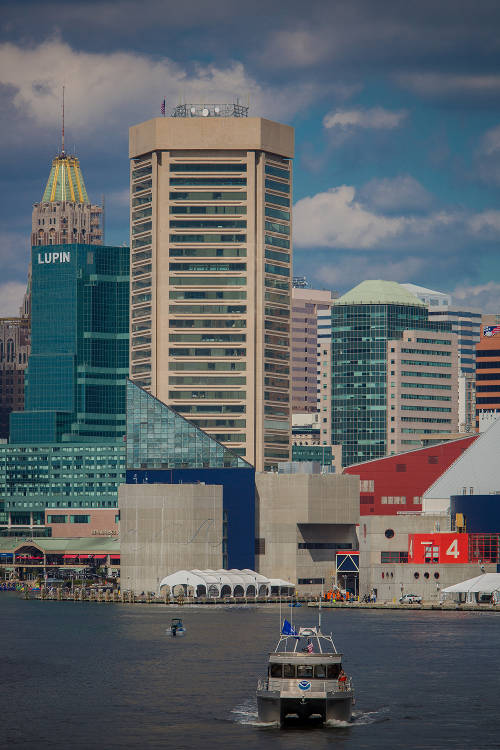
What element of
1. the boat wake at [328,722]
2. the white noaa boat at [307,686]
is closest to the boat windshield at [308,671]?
the white noaa boat at [307,686]

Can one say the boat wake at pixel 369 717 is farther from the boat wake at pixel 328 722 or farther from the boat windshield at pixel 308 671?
the boat windshield at pixel 308 671

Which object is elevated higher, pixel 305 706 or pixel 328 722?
pixel 305 706

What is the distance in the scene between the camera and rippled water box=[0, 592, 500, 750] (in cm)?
12062

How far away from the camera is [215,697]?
143m

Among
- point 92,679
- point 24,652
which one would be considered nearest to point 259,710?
point 92,679

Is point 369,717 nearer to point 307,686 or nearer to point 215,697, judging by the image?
point 307,686

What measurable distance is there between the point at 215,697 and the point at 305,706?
21.4 m

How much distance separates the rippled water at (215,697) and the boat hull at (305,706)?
94 cm

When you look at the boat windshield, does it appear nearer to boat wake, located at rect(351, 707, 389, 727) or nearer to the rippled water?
the rippled water

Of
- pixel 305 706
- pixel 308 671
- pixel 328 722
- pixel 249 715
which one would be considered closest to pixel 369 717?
pixel 328 722

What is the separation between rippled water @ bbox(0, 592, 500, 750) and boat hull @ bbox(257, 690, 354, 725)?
3.07 feet

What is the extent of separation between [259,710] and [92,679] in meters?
39.8

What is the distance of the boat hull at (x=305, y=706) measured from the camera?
12262 centimetres

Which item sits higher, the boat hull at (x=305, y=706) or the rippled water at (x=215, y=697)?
the boat hull at (x=305, y=706)
